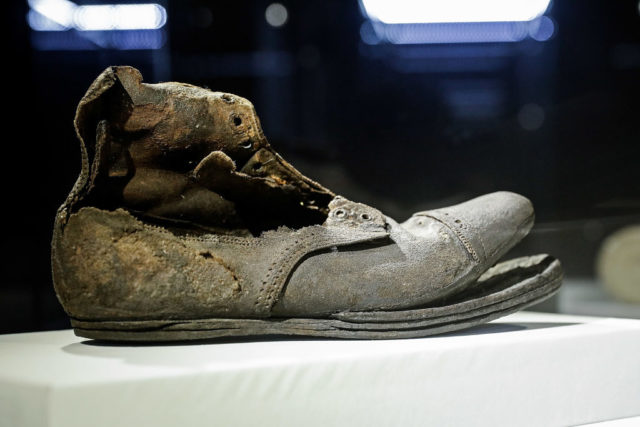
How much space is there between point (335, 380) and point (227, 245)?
414 mm

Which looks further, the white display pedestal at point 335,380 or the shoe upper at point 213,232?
the shoe upper at point 213,232

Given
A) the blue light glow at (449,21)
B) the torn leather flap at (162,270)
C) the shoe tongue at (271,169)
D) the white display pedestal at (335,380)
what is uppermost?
the blue light glow at (449,21)

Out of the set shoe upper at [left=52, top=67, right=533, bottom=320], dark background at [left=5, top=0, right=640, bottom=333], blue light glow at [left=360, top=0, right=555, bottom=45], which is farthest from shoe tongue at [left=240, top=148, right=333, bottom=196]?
blue light glow at [left=360, top=0, right=555, bottom=45]

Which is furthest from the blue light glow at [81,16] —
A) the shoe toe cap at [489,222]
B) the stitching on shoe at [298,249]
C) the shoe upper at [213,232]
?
the shoe toe cap at [489,222]

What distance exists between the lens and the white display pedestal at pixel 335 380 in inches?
45.7

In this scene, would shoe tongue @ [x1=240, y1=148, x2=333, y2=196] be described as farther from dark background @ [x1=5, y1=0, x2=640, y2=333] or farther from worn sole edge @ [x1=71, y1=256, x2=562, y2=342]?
dark background @ [x1=5, y1=0, x2=640, y2=333]

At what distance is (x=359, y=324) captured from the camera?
1574 mm

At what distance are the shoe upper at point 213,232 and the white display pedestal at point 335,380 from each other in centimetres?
11

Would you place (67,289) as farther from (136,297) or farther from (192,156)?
(192,156)

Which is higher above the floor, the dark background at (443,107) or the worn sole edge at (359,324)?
the dark background at (443,107)

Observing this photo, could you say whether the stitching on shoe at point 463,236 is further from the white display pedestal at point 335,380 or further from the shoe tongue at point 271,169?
the shoe tongue at point 271,169

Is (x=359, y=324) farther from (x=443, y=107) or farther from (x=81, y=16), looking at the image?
(x=81, y=16)

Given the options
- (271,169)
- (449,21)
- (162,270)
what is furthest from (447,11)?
(162,270)

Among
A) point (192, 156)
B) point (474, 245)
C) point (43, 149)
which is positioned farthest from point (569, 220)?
point (43, 149)
